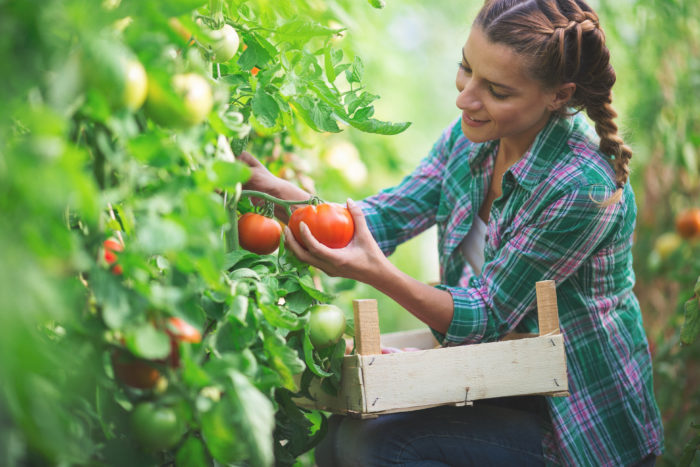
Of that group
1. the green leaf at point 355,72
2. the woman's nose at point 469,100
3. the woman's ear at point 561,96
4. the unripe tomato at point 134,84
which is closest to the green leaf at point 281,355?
the unripe tomato at point 134,84

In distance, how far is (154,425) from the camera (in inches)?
26.5

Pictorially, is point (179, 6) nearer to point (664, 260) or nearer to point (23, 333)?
point (23, 333)

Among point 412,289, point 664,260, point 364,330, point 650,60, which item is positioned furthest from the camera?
point 650,60

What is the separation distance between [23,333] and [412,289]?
29.3 inches

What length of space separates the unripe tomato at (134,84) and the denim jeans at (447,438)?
2.57 ft

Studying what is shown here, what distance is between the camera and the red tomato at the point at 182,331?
26.9 inches

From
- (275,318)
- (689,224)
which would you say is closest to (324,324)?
(275,318)

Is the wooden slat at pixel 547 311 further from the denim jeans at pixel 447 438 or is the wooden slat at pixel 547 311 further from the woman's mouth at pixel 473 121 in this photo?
the woman's mouth at pixel 473 121

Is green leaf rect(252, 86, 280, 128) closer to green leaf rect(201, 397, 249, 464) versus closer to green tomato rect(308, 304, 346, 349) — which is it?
green tomato rect(308, 304, 346, 349)

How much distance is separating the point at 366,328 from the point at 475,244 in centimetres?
53

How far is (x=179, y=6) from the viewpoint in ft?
1.98

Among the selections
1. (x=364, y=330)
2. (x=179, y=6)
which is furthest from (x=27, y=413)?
(x=364, y=330)

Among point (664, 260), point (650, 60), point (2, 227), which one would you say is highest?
point (2, 227)

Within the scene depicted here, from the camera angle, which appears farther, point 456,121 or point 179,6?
point 456,121
